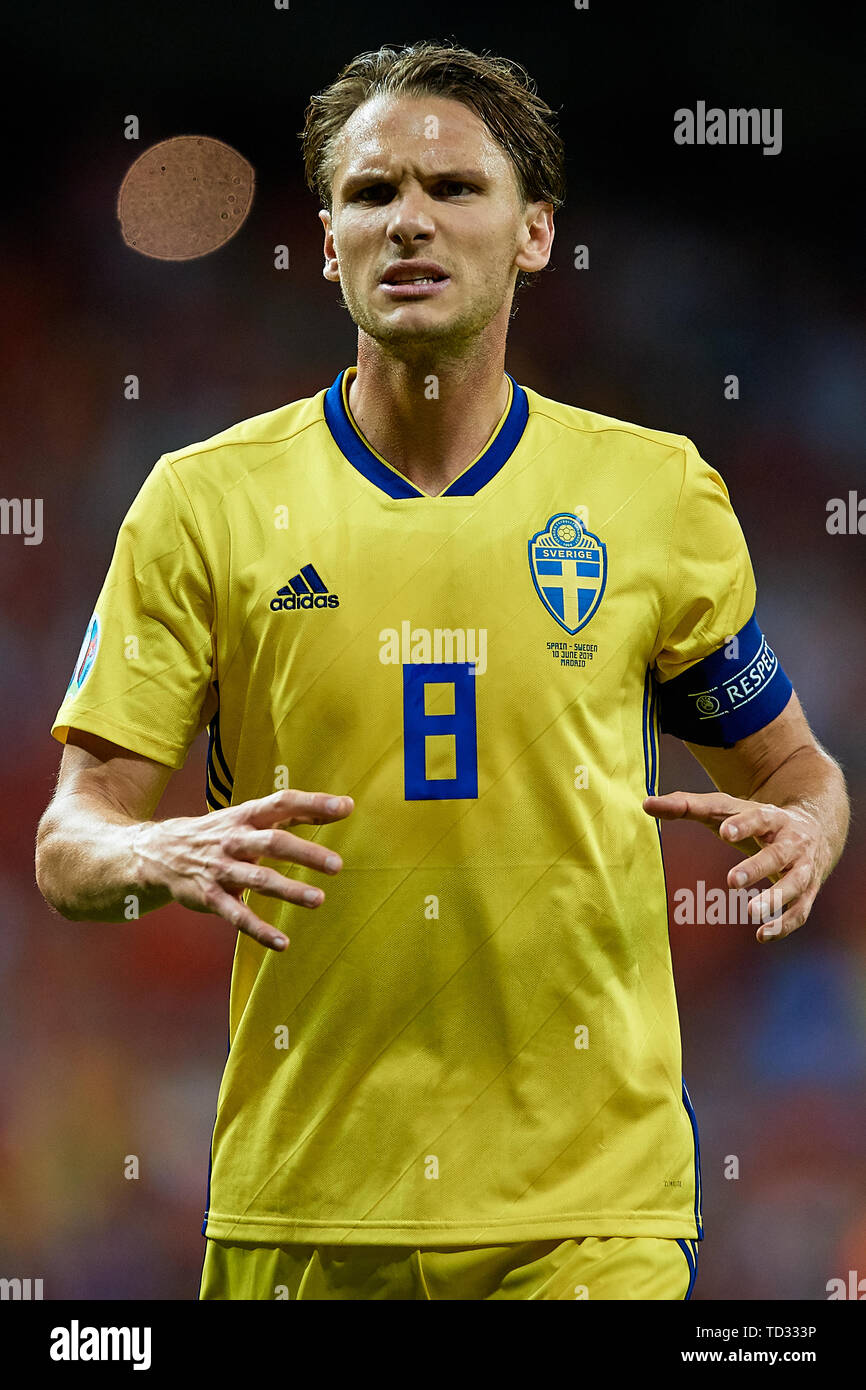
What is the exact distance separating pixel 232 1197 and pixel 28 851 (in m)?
2.20

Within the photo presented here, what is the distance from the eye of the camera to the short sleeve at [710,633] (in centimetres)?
215

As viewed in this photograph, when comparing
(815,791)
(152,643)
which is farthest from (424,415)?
(815,791)

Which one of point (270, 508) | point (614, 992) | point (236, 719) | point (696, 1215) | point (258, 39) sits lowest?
point (696, 1215)

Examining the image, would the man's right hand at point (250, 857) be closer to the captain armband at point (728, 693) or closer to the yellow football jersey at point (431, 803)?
the yellow football jersey at point (431, 803)

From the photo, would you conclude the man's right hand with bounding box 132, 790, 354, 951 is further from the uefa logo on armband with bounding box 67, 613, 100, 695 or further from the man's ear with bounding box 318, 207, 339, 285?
the man's ear with bounding box 318, 207, 339, 285

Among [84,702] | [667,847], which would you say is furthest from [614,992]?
[667,847]

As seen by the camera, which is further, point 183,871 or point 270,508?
point 270,508

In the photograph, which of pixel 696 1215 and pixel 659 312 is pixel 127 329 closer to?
pixel 659 312

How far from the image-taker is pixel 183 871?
172 cm

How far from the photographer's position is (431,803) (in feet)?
6.62

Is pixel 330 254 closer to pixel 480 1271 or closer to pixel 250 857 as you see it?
pixel 250 857

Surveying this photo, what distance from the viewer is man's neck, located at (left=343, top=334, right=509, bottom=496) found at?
7.04 ft

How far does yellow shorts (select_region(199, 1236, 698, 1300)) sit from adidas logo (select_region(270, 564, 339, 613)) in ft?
2.65

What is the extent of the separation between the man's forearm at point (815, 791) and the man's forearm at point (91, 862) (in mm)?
866
